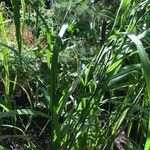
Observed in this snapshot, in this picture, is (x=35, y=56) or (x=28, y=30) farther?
(x=28, y=30)

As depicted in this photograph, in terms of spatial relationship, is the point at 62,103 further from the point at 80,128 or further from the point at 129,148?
the point at 129,148

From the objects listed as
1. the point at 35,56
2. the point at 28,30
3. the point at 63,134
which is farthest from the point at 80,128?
the point at 28,30

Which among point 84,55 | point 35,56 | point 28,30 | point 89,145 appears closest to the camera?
point 89,145

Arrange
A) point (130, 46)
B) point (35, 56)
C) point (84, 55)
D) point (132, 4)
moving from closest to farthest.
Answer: point (130, 46)
point (132, 4)
point (84, 55)
point (35, 56)

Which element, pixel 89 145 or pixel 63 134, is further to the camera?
pixel 89 145

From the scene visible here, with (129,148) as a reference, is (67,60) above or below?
above

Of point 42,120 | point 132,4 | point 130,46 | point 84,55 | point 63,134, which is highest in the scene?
point 132,4

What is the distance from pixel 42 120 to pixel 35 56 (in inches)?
16.0

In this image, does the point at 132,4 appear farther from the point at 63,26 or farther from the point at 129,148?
the point at 129,148

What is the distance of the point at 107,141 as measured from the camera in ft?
4.25

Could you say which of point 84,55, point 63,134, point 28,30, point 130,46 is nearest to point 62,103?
point 63,134

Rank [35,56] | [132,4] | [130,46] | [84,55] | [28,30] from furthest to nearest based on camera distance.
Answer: [28,30]
[35,56]
[84,55]
[132,4]
[130,46]

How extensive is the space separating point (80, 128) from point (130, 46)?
27cm

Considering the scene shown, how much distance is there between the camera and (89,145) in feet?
4.59
